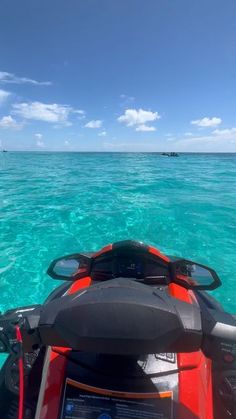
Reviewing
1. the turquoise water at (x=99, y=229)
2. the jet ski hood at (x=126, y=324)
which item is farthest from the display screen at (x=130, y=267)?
the turquoise water at (x=99, y=229)

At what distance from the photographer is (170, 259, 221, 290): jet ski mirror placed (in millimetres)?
2178

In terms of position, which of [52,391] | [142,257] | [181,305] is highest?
[181,305]

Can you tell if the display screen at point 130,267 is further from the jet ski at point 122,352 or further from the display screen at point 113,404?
the display screen at point 113,404

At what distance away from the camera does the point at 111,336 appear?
40.2 inches

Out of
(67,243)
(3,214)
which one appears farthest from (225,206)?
(3,214)

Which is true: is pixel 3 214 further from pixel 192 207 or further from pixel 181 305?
pixel 181 305

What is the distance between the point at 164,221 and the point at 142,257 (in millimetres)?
A: 7248

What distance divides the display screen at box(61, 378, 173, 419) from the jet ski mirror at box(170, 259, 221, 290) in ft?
3.23

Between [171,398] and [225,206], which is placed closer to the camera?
[171,398]

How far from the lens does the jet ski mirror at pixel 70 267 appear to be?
238 centimetres

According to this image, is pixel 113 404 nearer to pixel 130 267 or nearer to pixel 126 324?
pixel 126 324

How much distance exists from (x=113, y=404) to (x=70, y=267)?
4.59ft

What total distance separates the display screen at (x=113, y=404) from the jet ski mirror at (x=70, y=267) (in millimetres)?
1108

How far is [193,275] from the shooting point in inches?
92.1
